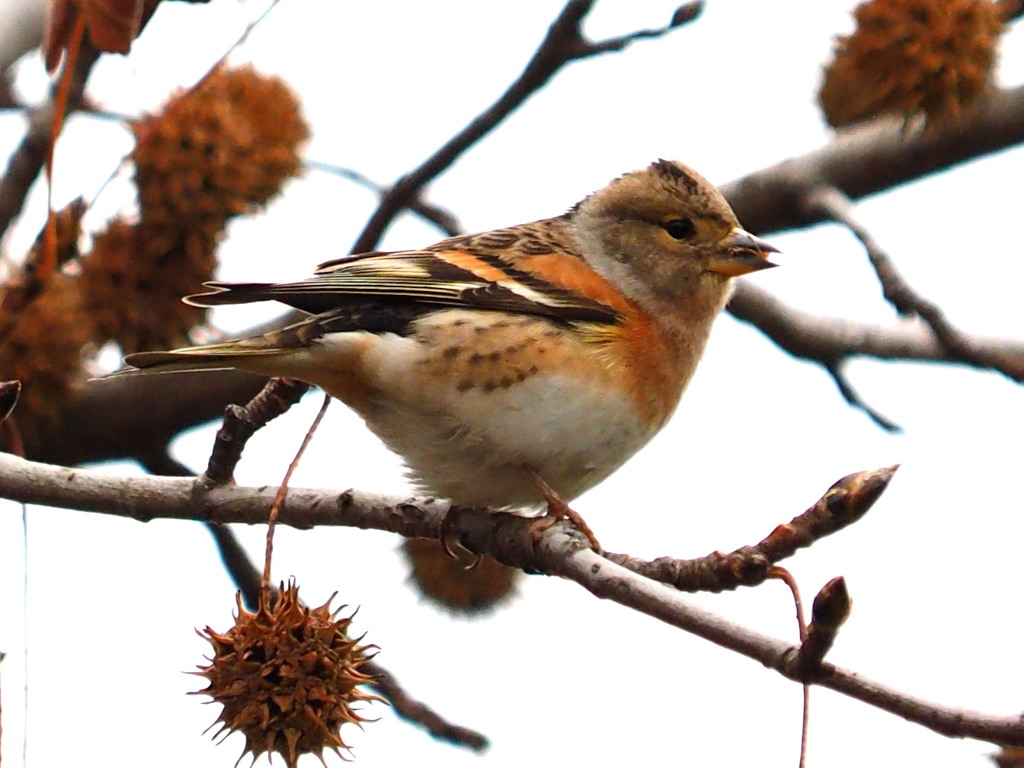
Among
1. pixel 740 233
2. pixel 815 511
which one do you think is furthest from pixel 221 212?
pixel 815 511

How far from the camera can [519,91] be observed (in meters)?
4.71

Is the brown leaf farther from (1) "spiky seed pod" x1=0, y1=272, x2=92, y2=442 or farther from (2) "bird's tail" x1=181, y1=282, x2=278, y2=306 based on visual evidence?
(1) "spiky seed pod" x1=0, y1=272, x2=92, y2=442

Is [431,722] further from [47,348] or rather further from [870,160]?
[870,160]

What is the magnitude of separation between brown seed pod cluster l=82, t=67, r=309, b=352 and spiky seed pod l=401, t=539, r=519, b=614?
1450mm

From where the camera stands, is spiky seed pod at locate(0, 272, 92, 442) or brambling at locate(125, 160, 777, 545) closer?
brambling at locate(125, 160, 777, 545)

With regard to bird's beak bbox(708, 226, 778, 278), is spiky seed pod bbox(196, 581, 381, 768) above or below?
below

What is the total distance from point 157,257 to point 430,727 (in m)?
2.22

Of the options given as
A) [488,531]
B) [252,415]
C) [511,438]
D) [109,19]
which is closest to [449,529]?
[488,531]

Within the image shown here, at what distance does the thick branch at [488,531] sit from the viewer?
238 cm

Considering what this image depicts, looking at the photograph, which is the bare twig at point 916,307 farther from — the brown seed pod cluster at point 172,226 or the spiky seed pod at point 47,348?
the spiky seed pod at point 47,348

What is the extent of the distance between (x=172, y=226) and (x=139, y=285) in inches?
11.3

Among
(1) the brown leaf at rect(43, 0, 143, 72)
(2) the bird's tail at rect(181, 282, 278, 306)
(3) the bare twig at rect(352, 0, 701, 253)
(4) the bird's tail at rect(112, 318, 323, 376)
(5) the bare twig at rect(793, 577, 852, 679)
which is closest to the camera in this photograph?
(5) the bare twig at rect(793, 577, 852, 679)

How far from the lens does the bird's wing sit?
419 cm

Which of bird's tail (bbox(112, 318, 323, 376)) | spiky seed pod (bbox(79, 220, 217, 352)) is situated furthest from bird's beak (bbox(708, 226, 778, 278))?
spiky seed pod (bbox(79, 220, 217, 352))
